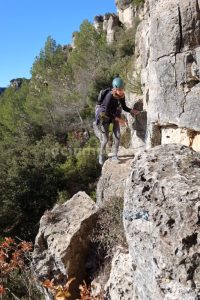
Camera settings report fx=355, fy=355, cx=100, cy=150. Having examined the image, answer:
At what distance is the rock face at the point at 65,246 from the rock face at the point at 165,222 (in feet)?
7.06

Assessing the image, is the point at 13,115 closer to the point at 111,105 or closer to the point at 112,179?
the point at 111,105

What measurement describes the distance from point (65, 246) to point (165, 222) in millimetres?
2961

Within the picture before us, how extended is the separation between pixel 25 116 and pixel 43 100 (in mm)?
2783

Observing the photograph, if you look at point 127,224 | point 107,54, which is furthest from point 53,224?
point 107,54

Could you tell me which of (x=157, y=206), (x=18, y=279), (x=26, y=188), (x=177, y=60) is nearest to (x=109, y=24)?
(x=26, y=188)

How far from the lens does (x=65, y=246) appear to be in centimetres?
587

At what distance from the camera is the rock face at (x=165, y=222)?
10.2 feet

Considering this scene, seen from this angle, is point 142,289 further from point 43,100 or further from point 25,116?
point 25,116

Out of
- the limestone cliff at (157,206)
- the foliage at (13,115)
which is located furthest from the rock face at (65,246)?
the foliage at (13,115)

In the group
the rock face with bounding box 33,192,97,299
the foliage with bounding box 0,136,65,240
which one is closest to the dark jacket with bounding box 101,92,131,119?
the rock face with bounding box 33,192,97,299

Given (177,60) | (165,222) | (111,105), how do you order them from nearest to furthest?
(165,222)
(177,60)
(111,105)

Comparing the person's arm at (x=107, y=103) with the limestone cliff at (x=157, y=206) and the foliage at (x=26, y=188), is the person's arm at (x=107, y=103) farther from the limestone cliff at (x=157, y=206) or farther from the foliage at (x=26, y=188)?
the foliage at (x=26, y=188)

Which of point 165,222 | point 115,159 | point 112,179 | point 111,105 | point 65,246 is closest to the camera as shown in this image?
point 165,222

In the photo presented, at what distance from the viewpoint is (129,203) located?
3.94 m
